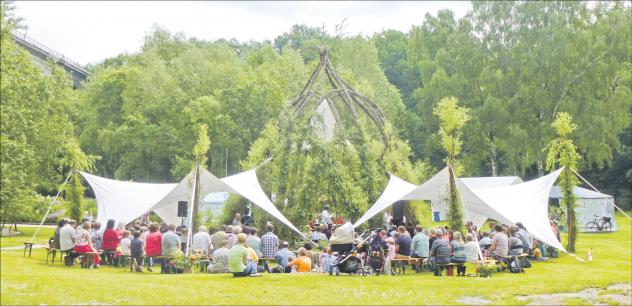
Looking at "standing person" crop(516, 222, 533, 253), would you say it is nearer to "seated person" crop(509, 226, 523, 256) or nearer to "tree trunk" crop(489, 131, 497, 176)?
"seated person" crop(509, 226, 523, 256)

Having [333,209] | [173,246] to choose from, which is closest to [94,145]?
[333,209]

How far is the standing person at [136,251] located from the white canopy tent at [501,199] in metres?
5.44

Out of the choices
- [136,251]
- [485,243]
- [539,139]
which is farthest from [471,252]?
[539,139]

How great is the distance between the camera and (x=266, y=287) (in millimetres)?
12188

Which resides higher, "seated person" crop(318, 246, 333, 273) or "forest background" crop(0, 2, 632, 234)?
"forest background" crop(0, 2, 632, 234)

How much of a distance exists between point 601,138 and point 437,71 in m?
9.35

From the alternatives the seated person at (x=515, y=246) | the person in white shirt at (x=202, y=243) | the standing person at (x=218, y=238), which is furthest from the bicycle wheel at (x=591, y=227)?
the person in white shirt at (x=202, y=243)

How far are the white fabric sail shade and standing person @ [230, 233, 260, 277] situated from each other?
4.26 metres

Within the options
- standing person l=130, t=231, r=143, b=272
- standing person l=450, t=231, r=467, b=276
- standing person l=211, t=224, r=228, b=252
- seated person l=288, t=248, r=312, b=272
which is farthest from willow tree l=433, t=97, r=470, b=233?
standing person l=130, t=231, r=143, b=272

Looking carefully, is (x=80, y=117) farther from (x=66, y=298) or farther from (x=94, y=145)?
(x=66, y=298)

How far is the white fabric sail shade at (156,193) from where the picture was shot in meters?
18.2

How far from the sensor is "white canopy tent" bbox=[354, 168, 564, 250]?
17.1 m

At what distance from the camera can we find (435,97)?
134 ft

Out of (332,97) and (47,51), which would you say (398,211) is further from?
(47,51)
